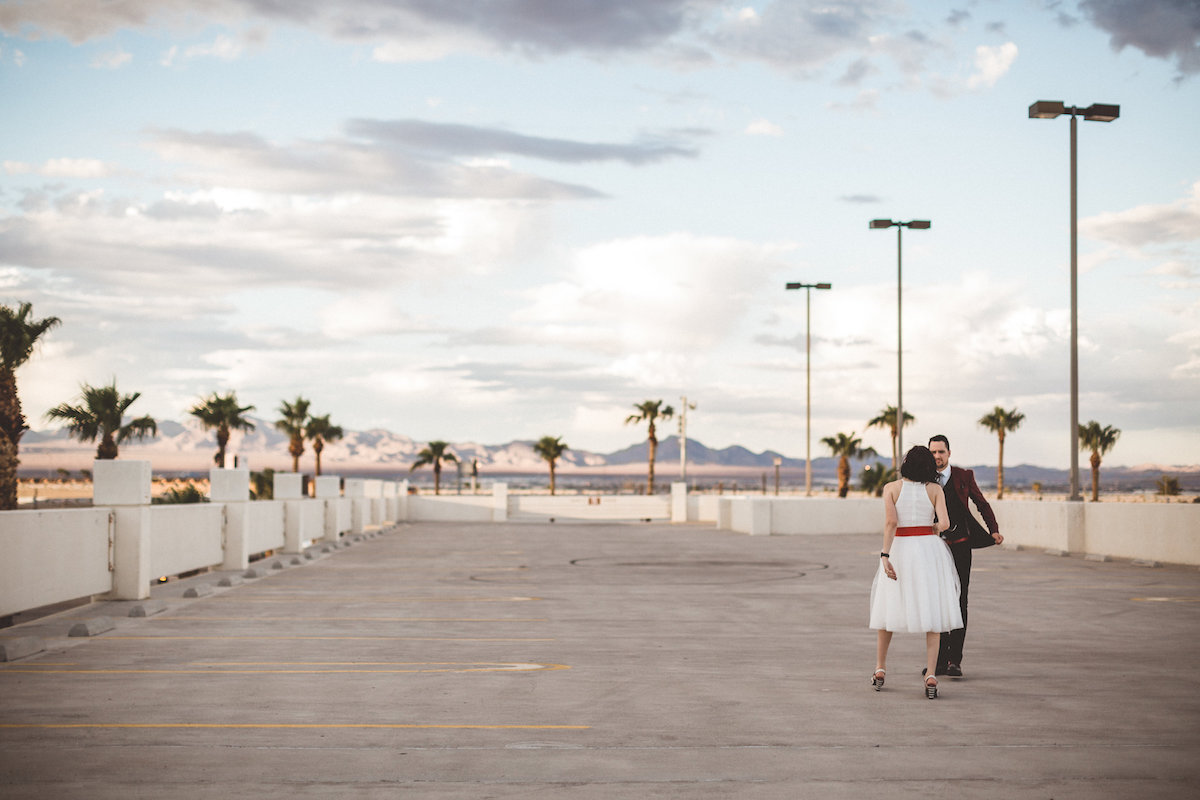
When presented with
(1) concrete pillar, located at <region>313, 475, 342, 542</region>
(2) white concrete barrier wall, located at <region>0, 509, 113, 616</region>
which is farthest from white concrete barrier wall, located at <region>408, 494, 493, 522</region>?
(2) white concrete barrier wall, located at <region>0, 509, 113, 616</region>

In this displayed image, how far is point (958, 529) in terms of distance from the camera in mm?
10164

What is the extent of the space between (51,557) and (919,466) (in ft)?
35.0

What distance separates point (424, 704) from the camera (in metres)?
8.86

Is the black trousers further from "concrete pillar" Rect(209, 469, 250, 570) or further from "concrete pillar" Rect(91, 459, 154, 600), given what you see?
"concrete pillar" Rect(209, 469, 250, 570)

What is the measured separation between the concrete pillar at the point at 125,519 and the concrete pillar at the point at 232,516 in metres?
6.01

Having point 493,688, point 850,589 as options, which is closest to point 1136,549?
point 850,589

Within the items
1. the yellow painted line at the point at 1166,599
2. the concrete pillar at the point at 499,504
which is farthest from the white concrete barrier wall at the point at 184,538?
the concrete pillar at the point at 499,504

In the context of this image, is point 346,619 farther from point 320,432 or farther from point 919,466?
point 320,432

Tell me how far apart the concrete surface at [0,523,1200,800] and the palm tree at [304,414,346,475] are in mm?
84734

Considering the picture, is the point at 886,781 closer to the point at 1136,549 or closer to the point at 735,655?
the point at 735,655

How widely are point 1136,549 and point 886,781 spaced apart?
2157cm

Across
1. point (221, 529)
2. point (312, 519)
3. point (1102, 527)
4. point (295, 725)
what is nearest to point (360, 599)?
point (221, 529)

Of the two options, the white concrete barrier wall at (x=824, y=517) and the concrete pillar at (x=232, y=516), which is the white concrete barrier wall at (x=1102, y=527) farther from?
the concrete pillar at (x=232, y=516)

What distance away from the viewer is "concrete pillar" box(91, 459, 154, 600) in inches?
657
